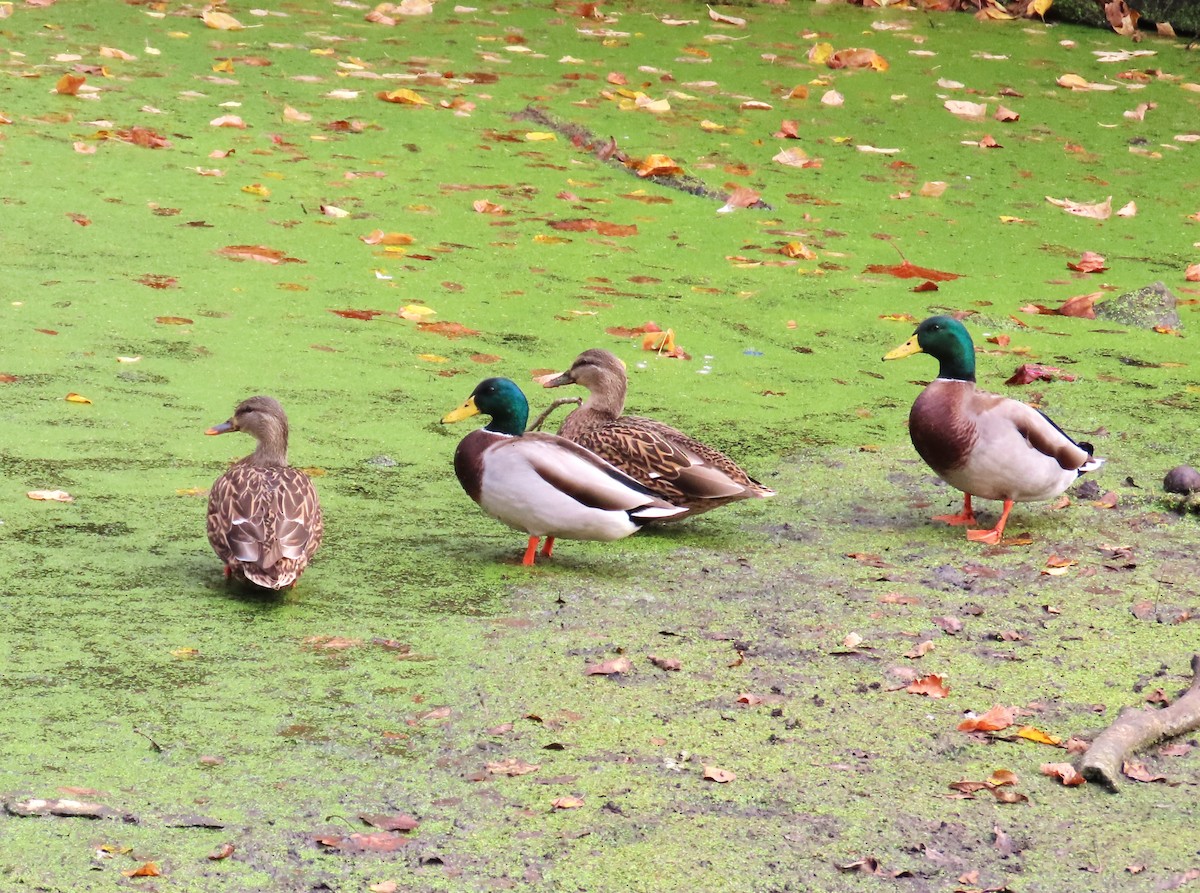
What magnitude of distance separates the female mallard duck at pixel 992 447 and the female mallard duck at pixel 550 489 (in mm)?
858

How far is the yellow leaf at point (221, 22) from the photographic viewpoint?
10.9 m

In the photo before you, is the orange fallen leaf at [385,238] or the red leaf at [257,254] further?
the orange fallen leaf at [385,238]

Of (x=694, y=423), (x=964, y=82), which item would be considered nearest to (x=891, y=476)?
(x=694, y=423)

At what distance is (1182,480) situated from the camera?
5.02 meters

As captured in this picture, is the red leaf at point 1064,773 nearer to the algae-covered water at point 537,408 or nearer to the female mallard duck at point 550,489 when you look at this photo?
the algae-covered water at point 537,408

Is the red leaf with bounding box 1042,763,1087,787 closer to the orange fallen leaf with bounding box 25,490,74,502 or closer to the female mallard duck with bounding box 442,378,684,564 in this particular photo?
the female mallard duck with bounding box 442,378,684,564

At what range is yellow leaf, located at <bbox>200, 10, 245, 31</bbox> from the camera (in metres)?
10.9

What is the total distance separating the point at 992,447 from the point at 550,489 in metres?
1.32

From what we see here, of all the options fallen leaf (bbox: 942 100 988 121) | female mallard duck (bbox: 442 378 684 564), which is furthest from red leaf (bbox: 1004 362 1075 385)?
fallen leaf (bbox: 942 100 988 121)

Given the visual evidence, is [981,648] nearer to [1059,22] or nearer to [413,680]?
[413,680]

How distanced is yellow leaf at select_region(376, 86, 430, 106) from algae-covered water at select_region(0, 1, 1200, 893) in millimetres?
36

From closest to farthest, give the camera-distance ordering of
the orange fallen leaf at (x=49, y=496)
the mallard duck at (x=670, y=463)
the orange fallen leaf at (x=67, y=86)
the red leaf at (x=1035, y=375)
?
1. the orange fallen leaf at (x=49, y=496)
2. the mallard duck at (x=670, y=463)
3. the red leaf at (x=1035, y=375)
4. the orange fallen leaf at (x=67, y=86)

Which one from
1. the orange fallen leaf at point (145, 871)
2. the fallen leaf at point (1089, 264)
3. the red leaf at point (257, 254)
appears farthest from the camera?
the fallen leaf at point (1089, 264)

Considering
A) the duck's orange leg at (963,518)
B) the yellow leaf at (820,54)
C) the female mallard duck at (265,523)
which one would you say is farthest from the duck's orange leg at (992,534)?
the yellow leaf at (820,54)
